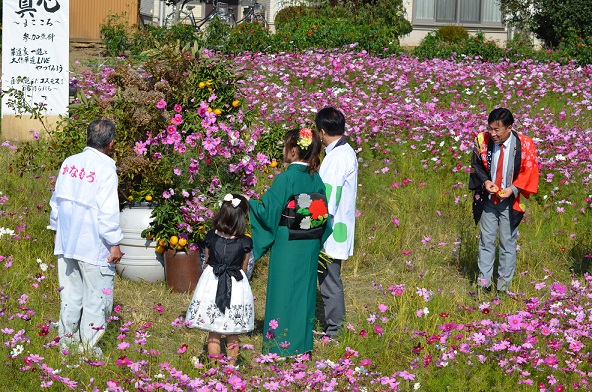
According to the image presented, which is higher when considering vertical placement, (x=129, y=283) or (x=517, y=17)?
(x=517, y=17)

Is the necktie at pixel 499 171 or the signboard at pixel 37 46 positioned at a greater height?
the signboard at pixel 37 46

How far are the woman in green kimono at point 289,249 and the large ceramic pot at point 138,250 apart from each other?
1803 millimetres

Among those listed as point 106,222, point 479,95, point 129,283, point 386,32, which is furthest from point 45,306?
point 386,32

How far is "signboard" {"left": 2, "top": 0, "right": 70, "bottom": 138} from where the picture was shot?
1104 centimetres

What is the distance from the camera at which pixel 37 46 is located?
11.1 m

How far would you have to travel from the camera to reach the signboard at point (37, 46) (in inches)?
435

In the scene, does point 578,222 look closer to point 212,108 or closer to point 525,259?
point 525,259

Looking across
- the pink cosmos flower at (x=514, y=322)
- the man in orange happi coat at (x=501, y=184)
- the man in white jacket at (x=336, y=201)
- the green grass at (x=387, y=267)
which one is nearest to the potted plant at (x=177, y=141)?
the green grass at (x=387, y=267)

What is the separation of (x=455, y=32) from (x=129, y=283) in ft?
52.4

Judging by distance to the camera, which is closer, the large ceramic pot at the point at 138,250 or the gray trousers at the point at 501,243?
the gray trousers at the point at 501,243

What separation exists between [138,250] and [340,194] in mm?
2029

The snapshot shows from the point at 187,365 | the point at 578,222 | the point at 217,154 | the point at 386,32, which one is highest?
the point at 386,32

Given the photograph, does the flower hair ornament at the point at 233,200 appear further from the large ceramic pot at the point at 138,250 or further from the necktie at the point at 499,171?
the necktie at the point at 499,171

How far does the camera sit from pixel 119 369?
498 cm
